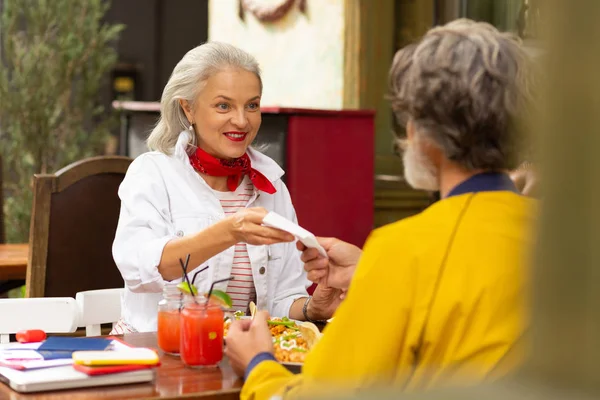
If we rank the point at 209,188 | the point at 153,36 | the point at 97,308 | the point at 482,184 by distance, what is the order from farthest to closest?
the point at 153,36, the point at 209,188, the point at 97,308, the point at 482,184

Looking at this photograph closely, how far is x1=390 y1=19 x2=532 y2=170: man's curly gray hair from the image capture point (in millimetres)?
1389

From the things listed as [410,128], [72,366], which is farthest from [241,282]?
[410,128]

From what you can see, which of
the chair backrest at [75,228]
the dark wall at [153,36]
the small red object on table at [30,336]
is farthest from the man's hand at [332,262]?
the dark wall at [153,36]

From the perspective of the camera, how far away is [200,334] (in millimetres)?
1828

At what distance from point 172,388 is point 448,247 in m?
0.62

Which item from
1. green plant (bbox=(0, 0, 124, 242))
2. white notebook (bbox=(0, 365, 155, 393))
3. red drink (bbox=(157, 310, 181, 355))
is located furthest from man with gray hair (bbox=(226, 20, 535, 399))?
green plant (bbox=(0, 0, 124, 242))

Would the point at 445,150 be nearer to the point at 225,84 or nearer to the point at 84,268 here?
the point at 225,84

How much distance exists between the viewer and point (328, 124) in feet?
14.5

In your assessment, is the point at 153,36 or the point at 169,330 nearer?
the point at 169,330

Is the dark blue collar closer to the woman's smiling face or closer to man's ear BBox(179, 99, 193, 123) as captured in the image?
the woman's smiling face

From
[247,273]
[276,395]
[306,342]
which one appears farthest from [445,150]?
[247,273]

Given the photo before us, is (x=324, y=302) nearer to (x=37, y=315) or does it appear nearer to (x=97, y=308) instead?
(x=97, y=308)

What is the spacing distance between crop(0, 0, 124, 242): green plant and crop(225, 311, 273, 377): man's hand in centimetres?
464

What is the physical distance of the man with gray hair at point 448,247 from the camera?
133 cm
